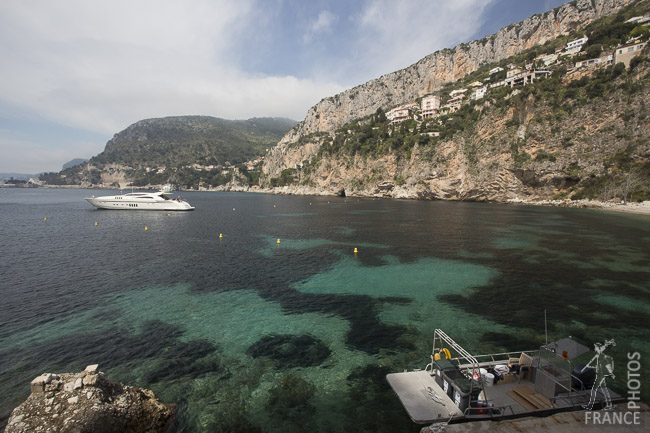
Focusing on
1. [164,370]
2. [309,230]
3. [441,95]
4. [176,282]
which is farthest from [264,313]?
[441,95]

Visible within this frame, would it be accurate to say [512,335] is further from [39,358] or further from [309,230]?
[309,230]

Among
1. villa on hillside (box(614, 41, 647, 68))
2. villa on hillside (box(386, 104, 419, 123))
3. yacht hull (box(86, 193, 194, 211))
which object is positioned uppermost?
villa on hillside (box(386, 104, 419, 123))

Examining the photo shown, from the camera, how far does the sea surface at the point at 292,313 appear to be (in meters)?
9.62

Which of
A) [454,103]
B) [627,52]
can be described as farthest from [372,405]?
[454,103]

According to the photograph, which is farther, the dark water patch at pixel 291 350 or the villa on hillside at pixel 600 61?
the villa on hillside at pixel 600 61

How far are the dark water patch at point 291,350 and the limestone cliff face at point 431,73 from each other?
15058cm

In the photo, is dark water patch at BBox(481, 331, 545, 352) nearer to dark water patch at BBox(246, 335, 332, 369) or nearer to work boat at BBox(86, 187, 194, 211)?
dark water patch at BBox(246, 335, 332, 369)

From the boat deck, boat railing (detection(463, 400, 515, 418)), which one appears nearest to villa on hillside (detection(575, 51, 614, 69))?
the boat deck

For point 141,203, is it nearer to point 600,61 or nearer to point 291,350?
point 291,350

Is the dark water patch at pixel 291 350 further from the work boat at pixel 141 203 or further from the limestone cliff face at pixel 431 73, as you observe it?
the limestone cliff face at pixel 431 73

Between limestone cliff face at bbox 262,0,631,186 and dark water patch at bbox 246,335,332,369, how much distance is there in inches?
5928

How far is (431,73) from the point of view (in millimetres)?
166125

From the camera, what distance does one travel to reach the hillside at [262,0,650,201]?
63750 millimetres

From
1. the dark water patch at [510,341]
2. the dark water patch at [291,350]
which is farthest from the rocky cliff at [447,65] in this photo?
the dark water patch at [291,350]
